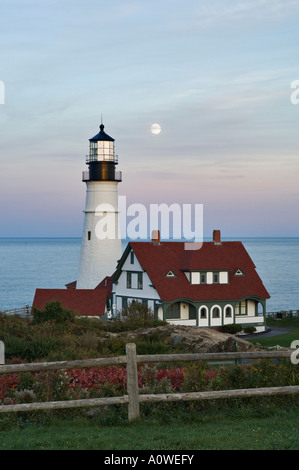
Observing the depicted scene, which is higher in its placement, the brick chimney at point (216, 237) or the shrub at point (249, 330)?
the brick chimney at point (216, 237)

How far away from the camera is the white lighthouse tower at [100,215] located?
5381cm

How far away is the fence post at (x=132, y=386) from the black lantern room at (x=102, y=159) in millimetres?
44334

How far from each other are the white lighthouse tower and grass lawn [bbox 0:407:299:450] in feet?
146

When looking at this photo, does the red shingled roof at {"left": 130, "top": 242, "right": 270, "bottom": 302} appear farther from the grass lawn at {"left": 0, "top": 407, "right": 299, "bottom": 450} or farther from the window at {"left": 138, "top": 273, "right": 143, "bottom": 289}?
the grass lawn at {"left": 0, "top": 407, "right": 299, "bottom": 450}

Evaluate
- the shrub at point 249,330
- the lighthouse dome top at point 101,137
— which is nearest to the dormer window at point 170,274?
the shrub at point 249,330

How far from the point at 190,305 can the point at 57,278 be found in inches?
3449

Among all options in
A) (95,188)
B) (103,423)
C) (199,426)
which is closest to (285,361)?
(199,426)

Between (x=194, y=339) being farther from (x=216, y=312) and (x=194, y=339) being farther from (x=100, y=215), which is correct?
(x=100, y=215)

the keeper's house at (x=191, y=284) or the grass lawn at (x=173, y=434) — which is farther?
the keeper's house at (x=191, y=284)

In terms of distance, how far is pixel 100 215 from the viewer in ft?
179

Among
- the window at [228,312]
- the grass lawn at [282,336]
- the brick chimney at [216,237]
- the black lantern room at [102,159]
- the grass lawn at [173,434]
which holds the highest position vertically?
the black lantern room at [102,159]

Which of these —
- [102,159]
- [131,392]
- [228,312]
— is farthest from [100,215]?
[131,392]

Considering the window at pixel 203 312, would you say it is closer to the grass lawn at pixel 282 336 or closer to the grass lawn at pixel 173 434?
the grass lawn at pixel 282 336

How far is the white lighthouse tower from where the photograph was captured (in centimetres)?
5381
